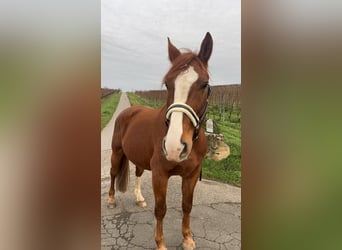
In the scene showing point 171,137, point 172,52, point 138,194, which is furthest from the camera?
point 138,194

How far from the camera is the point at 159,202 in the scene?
2.74ft

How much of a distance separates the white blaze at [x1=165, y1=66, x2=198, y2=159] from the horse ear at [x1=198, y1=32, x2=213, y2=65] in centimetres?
7

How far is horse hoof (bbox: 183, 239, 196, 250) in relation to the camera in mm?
848

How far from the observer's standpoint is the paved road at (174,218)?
0.85 m

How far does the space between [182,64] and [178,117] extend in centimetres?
19

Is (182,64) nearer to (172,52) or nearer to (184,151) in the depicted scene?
(172,52)

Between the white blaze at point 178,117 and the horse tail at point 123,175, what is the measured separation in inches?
11.8

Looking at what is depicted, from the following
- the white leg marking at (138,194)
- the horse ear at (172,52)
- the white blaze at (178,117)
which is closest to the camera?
the white blaze at (178,117)

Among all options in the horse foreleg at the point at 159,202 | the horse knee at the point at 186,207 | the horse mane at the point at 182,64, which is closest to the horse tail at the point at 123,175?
the horse foreleg at the point at 159,202

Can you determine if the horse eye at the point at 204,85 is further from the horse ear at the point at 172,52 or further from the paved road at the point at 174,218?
the paved road at the point at 174,218

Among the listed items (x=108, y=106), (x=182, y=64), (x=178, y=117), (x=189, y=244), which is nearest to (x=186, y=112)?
(x=178, y=117)

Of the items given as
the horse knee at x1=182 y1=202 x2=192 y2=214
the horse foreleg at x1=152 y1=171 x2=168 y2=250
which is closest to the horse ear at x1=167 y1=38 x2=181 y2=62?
the horse foreleg at x1=152 y1=171 x2=168 y2=250

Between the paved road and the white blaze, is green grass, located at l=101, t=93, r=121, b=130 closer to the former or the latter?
the paved road

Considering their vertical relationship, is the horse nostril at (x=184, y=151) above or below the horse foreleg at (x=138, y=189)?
above
